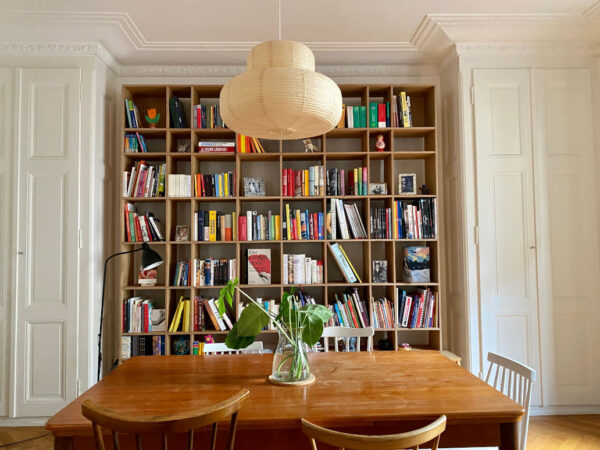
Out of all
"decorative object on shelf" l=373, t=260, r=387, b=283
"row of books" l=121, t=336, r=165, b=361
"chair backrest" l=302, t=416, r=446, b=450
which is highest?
"decorative object on shelf" l=373, t=260, r=387, b=283

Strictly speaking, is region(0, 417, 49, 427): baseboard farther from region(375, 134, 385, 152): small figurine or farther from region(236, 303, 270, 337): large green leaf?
region(375, 134, 385, 152): small figurine

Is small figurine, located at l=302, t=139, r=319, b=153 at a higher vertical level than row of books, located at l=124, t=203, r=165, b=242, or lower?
higher

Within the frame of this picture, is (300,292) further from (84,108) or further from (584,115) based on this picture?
(584,115)

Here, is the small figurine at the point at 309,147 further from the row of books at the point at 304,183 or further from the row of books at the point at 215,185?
the row of books at the point at 215,185

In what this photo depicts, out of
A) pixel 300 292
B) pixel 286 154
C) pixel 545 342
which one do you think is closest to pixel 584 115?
pixel 545 342

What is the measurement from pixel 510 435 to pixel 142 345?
2654mm

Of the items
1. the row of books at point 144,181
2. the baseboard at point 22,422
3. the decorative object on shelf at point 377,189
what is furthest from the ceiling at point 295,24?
the baseboard at point 22,422

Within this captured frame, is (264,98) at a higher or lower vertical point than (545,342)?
higher

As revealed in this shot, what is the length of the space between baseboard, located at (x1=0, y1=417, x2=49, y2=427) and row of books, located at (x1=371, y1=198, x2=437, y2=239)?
9.38ft

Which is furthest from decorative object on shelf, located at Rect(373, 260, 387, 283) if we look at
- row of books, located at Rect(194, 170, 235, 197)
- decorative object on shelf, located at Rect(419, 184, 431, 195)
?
row of books, located at Rect(194, 170, 235, 197)

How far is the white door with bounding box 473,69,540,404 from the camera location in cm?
312

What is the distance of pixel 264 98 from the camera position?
5.02 ft

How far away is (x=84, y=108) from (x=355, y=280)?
8.20 feet

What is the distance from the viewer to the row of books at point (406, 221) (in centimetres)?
326
